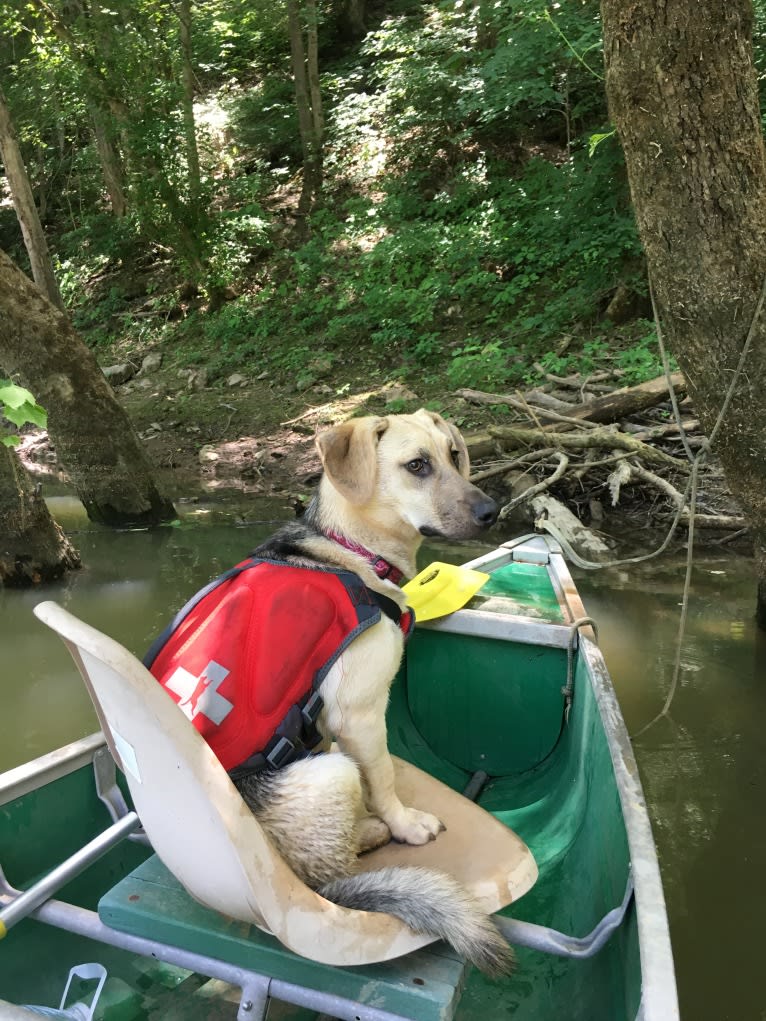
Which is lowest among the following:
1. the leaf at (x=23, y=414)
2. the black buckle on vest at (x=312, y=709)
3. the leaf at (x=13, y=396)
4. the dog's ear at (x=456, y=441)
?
the black buckle on vest at (x=312, y=709)

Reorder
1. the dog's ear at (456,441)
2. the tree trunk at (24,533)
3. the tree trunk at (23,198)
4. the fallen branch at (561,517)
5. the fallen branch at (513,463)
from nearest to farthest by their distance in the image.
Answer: the dog's ear at (456,441) < the tree trunk at (24,533) < the fallen branch at (561,517) < the fallen branch at (513,463) < the tree trunk at (23,198)

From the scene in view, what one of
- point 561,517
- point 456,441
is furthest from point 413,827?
point 561,517

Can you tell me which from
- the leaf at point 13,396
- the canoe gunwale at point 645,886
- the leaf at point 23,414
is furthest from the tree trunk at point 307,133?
the canoe gunwale at point 645,886

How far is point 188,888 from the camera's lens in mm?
1928

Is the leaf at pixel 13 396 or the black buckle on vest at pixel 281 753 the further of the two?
the leaf at pixel 13 396

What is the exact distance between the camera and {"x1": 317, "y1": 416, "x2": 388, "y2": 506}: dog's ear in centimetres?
256

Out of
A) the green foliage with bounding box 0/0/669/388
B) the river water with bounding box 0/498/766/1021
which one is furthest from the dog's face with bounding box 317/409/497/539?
the green foliage with bounding box 0/0/669/388

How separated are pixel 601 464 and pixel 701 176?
394cm

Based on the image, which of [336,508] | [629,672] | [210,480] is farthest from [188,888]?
[210,480]

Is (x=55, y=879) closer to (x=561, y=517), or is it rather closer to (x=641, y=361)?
(x=561, y=517)

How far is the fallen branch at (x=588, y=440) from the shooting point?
723cm

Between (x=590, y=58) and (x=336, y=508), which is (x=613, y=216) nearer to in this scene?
(x=590, y=58)

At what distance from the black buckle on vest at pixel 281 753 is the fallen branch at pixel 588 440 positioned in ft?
19.5

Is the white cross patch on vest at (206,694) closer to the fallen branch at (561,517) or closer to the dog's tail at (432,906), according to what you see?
the dog's tail at (432,906)
